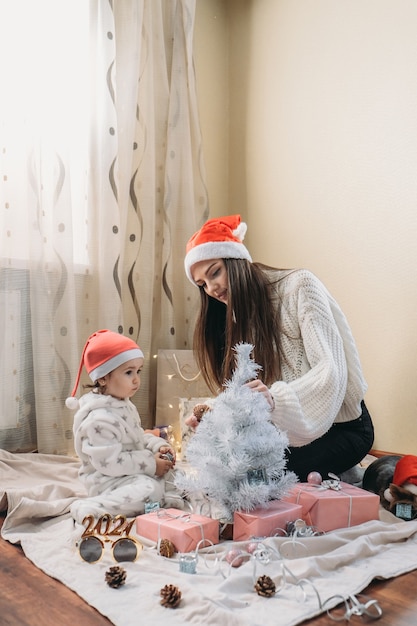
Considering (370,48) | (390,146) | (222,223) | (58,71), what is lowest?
(222,223)

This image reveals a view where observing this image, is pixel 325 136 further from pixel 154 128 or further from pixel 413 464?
pixel 413 464

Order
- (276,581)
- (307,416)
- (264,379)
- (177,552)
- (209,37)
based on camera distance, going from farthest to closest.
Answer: (209,37) < (264,379) < (307,416) < (177,552) < (276,581)

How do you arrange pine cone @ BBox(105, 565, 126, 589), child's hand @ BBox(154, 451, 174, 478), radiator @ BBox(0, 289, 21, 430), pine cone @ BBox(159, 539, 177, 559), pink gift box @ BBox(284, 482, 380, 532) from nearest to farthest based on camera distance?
1. pine cone @ BBox(105, 565, 126, 589)
2. pine cone @ BBox(159, 539, 177, 559)
3. pink gift box @ BBox(284, 482, 380, 532)
4. child's hand @ BBox(154, 451, 174, 478)
5. radiator @ BBox(0, 289, 21, 430)

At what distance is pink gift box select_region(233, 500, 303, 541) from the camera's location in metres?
1.19

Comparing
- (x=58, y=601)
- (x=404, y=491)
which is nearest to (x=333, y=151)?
(x=404, y=491)

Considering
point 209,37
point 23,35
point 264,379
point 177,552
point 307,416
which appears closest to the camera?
point 177,552

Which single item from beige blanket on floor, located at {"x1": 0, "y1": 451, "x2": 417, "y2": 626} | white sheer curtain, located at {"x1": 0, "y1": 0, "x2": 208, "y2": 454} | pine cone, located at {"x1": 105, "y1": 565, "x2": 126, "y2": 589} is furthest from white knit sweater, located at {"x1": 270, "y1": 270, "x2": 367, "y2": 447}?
white sheer curtain, located at {"x1": 0, "y1": 0, "x2": 208, "y2": 454}

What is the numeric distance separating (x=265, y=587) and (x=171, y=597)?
0.16 meters

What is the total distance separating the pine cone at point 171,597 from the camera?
92cm

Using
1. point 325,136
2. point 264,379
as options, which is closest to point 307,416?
point 264,379

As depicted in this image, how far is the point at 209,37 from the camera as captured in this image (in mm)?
2752

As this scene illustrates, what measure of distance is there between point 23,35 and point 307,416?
5.31ft

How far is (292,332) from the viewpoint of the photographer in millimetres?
1609

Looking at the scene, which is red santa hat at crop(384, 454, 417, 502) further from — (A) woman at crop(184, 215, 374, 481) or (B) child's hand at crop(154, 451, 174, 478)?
(B) child's hand at crop(154, 451, 174, 478)
